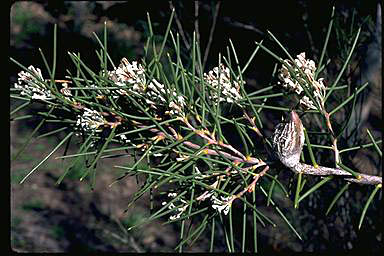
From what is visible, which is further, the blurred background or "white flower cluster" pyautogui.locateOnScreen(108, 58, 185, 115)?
the blurred background

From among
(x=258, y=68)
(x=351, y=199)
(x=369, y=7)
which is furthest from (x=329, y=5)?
(x=351, y=199)

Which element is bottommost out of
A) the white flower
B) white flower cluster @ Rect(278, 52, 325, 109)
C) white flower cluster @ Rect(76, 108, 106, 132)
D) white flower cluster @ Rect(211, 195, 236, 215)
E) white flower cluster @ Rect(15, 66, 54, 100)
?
white flower cluster @ Rect(211, 195, 236, 215)

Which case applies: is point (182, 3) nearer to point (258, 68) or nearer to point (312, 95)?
point (258, 68)

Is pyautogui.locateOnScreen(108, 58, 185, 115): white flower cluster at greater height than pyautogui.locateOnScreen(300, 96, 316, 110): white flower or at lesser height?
lesser

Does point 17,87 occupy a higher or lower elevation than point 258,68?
higher

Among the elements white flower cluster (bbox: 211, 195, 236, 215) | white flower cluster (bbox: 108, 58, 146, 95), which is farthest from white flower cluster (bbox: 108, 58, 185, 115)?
white flower cluster (bbox: 211, 195, 236, 215)

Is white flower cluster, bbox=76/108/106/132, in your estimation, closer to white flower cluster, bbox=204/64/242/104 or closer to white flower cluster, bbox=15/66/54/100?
white flower cluster, bbox=15/66/54/100

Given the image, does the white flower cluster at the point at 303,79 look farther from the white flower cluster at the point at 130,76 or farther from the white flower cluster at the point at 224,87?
the white flower cluster at the point at 130,76
